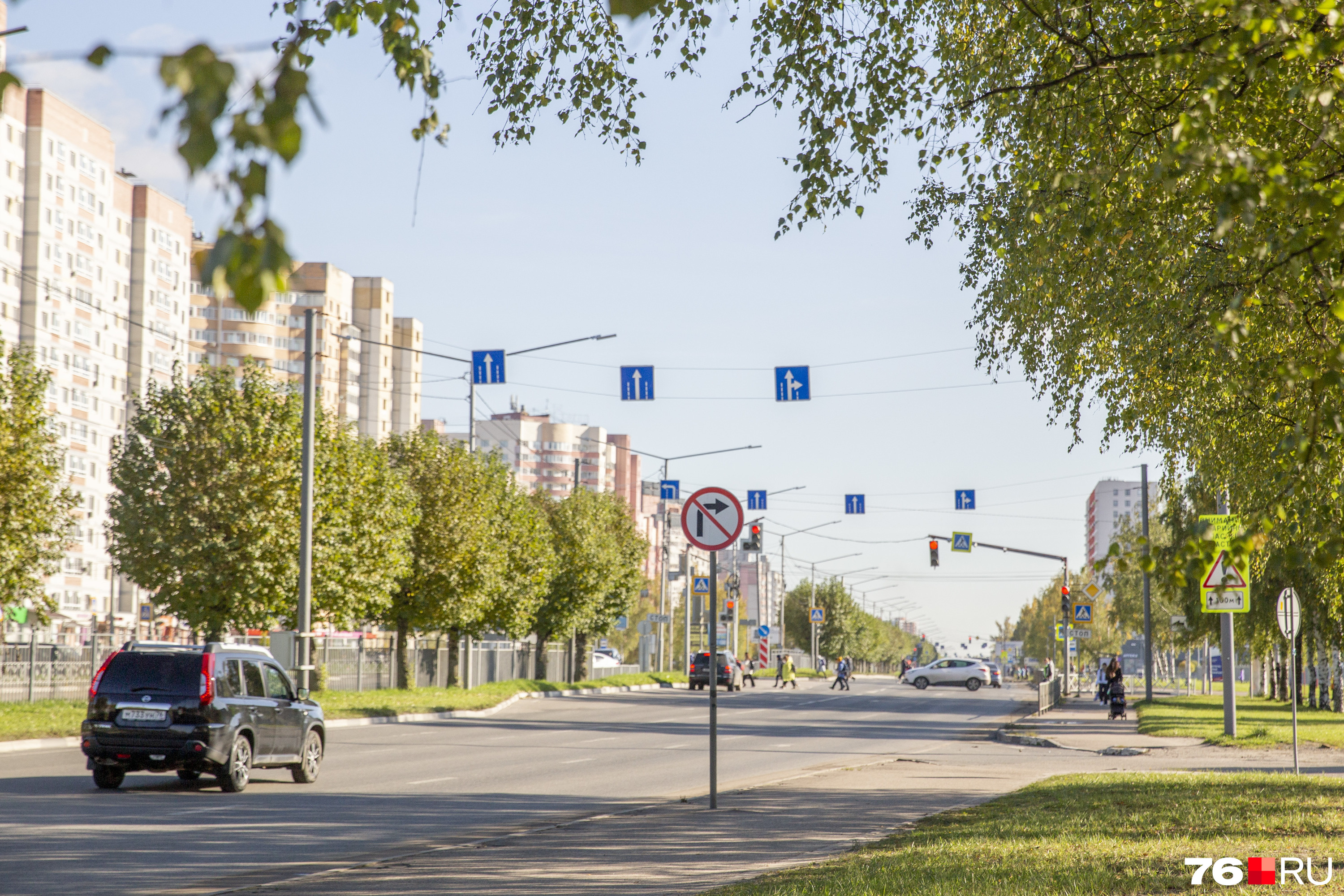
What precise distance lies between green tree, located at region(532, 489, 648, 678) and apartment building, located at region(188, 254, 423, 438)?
71.7 metres

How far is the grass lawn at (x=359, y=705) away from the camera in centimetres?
2684

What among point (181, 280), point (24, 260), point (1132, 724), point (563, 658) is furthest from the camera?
point (181, 280)

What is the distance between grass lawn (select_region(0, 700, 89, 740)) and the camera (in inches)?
1008

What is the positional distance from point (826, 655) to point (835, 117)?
134500 mm

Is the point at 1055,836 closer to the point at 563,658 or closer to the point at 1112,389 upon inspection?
the point at 1112,389

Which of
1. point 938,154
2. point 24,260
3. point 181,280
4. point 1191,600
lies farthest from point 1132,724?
point 181,280

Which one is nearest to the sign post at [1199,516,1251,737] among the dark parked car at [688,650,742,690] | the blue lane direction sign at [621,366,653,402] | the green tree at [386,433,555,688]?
the blue lane direction sign at [621,366,653,402]

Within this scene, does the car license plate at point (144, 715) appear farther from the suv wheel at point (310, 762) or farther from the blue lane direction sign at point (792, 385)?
the blue lane direction sign at point (792, 385)

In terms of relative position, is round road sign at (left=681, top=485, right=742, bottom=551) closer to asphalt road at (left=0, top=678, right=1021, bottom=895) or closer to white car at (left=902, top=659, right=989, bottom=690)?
asphalt road at (left=0, top=678, right=1021, bottom=895)

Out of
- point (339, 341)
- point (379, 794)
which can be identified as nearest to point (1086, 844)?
point (379, 794)

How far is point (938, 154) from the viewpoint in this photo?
10805 mm

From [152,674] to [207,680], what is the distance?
2.51ft

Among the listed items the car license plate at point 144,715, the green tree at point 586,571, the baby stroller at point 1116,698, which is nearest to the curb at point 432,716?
the green tree at point 586,571

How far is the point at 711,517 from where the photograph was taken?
51.3 feet
